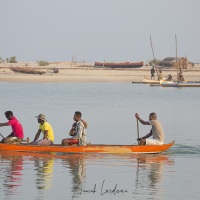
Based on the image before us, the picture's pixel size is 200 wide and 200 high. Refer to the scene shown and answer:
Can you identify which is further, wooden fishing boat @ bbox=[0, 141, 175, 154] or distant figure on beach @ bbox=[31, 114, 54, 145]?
wooden fishing boat @ bbox=[0, 141, 175, 154]

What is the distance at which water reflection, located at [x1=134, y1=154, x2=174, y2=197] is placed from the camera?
1834 centimetres

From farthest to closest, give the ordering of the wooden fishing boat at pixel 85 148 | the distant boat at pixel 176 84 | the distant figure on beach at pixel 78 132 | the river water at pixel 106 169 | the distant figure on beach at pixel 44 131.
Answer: the distant boat at pixel 176 84, the wooden fishing boat at pixel 85 148, the distant figure on beach at pixel 44 131, the distant figure on beach at pixel 78 132, the river water at pixel 106 169

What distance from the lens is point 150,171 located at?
20875 mm

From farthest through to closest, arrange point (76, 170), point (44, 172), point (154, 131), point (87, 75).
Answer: point (87, 75) < point (154, 131) < point (76, 170) < point (44, 172)

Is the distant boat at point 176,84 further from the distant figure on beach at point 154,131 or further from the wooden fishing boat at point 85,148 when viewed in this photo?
the wooden fishing boat at point 85,148

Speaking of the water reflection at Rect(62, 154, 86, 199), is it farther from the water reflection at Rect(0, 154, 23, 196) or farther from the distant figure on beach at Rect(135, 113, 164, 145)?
the distant figure on beach at Rect(135, 113, 164, 145)

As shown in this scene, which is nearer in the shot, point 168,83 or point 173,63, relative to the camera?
point 168,83

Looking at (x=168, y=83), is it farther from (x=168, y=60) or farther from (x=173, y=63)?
(x=168, y=60)

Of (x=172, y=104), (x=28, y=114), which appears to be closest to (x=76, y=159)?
(x=28, y=114)

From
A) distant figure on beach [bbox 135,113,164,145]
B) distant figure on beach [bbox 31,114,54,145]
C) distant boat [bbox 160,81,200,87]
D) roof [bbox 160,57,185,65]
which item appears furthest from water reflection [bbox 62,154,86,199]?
roof [bbox 160,57,185,65]

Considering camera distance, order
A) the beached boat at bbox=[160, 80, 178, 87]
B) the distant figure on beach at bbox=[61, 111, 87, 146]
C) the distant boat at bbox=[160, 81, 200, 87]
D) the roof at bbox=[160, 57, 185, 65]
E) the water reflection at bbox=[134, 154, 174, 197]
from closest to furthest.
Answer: the water reflection at bbox=[134, 154, 174, 197], the distant figure on beach at bbox=[61, 111, 87, 146], the distant boat at bbox=[160, 81, 200, 87], the beached boat at bbox=[160, 80, 178, 87], the roof at bbox=[160, 57, 185, 65]

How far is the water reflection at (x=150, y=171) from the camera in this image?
722 inches

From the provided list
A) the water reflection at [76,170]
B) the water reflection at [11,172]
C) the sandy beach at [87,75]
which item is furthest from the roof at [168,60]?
the water reflection at [11,172]

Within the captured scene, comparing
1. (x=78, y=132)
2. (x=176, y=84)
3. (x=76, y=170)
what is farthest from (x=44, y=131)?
(x=176, y=84)
